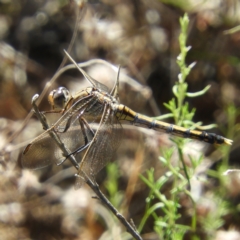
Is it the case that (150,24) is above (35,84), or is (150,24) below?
above

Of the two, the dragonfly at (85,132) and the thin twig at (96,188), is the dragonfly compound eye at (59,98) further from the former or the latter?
the thin twig at (96,188)

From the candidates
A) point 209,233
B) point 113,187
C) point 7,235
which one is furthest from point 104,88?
point 7,235

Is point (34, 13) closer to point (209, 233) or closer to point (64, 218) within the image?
point (64, 218)

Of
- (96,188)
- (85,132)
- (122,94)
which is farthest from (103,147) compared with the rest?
(122,94)

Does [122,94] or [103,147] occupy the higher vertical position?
[122,94]

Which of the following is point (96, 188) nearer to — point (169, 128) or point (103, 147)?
point (103, 147)

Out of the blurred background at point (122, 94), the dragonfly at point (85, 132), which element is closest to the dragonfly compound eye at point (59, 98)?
the dragonfly at point (85, 132)
